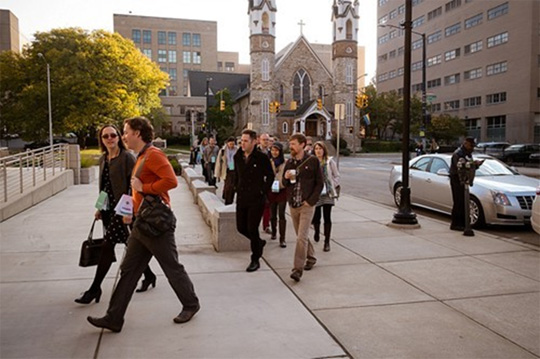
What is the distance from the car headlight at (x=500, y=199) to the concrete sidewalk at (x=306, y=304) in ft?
3.88

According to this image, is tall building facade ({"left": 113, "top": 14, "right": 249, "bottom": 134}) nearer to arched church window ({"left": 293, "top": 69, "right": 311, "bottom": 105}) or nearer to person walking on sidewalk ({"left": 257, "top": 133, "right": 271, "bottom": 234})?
arched church window ({"left": 293, "top": 69, "right": 311, "bottom": 105})

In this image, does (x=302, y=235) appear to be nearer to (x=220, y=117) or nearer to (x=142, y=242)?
(x=142, y=242)

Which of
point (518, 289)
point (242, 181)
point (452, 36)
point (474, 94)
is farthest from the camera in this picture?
point (452, 36)

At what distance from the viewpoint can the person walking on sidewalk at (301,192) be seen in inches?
238

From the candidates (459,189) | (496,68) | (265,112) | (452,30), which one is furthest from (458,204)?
(452,30)

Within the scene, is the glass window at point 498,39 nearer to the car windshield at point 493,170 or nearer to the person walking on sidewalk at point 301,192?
the car windshield at point 493,170

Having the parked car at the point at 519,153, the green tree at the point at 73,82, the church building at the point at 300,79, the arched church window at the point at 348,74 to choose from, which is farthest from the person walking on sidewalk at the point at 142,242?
the arched church window at the point at 348,74

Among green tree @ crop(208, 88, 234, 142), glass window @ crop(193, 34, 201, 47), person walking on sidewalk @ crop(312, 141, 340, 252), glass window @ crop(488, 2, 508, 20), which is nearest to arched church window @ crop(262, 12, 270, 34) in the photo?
green tree @ crop(208, 88, 234, 142)

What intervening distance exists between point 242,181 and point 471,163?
15.4ft

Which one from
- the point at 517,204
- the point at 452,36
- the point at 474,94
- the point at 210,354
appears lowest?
the point at 210,354

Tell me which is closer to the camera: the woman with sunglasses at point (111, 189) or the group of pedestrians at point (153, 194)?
the group of pedestrians at point (153, 194)

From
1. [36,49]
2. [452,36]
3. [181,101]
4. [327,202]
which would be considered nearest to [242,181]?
[327,202]

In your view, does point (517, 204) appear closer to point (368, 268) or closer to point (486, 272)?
point (486, 272)

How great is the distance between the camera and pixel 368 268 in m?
6.70
